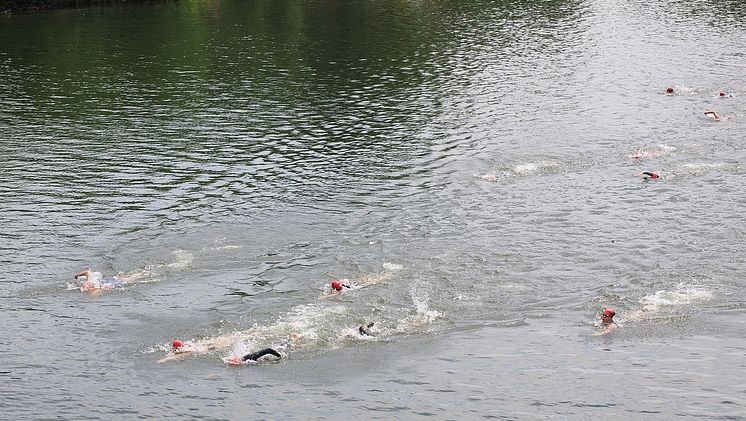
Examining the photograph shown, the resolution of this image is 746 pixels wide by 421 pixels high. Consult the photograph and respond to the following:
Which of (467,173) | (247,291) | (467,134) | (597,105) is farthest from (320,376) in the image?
(597,105)

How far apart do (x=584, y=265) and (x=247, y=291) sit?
1624cm

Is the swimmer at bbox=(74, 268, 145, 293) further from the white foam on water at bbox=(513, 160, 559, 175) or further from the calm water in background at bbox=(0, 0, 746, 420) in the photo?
the white foam on water at bbox=(513, 160, 559, 175)

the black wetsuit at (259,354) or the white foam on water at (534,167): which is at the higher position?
the black wetsuit at (259,354)

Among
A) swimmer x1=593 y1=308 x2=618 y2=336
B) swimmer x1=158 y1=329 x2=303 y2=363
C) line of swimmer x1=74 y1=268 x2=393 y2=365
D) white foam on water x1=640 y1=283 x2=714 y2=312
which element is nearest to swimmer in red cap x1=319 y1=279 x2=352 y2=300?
line of swimmer x1=74 y1=268 x2=393 y2=365

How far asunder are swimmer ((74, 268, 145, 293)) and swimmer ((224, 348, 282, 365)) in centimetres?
972

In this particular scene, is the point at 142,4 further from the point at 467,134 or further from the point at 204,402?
the point at 204,402

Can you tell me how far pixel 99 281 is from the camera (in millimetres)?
45250

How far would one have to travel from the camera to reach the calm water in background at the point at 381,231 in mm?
36625

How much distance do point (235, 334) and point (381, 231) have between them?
13341 millimetres

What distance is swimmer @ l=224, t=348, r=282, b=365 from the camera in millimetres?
37625

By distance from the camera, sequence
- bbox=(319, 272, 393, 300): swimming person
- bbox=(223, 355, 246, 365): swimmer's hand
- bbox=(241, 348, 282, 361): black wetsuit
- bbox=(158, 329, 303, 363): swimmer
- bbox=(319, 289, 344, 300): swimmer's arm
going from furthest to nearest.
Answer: bbox=(319, 272, 393, 300): swimming person, bbox=(319, 289, 344, 300): swimmer's arm, bbox=(158, 329, 303, 363): swimmer, bbox=(223, 355, 246, 365): swimmer's hand, bbox=(241, 348, 282, 361): black wetsuit

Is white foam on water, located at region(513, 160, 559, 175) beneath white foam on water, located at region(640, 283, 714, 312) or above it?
beneath

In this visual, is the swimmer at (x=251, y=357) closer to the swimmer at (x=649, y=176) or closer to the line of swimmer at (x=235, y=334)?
the line of swimmer at (x=235, y=334)

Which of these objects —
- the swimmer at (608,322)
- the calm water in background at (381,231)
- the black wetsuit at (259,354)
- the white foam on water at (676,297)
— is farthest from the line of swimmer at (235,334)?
the white foam on water at (676,297)
